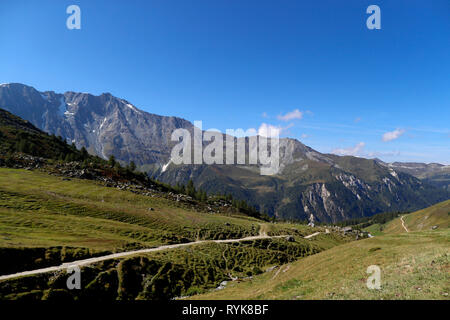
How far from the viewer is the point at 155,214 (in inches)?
3750

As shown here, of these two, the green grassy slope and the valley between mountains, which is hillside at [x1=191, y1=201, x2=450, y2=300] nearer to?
the valley between mountains

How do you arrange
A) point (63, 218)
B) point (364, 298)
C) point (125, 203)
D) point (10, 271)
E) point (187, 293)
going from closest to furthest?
point (364, 298), point (10, 271), point (187, 293), point (63, 218), point (125, 203)

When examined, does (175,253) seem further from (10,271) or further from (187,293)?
(10,271)

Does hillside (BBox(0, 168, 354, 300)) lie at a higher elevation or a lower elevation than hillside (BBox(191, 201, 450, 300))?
lower

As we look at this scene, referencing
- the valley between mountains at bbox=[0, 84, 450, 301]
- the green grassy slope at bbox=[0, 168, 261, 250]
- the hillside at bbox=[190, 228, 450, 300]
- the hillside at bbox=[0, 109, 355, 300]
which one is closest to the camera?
the hillside at bbox=[190, 228, 450, 300]

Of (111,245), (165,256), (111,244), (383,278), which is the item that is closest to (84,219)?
(111,244)

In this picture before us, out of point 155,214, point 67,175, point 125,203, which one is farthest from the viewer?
point 67,175

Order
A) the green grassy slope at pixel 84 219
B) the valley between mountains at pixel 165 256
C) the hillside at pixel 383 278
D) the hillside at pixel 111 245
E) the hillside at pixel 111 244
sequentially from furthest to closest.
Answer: the green grassy slope at pixel 84 219 → the hillside at pixel 111 245 → the hillside at pixel 111 244 → the valley between mountains at pixel 165 256 → the hillside at pixel 383 278

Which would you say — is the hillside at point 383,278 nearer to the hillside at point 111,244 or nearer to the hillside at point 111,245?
the hillside at point 111,245

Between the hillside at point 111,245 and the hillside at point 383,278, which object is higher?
the hillside at point 383,278

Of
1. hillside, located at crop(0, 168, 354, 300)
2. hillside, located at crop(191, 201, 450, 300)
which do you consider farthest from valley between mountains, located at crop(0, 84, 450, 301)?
hillside, located at crop(0, 168, 354, 300)

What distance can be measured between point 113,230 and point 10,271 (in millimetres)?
30140

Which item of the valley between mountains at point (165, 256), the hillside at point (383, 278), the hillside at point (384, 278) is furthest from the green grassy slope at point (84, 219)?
the hillside at point (384, 278)
